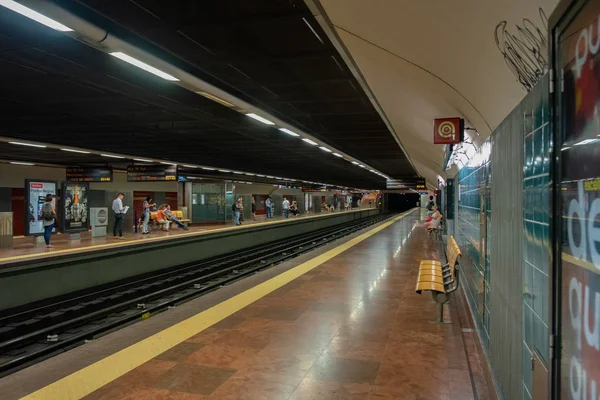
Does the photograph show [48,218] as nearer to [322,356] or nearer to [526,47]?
[322,356]

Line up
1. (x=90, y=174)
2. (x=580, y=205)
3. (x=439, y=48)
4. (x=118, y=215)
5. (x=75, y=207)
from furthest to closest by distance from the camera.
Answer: (x=90, y=174), (x=118, y=215), (x=75, y=207), (x=439, y=48), (x=580, y=205)

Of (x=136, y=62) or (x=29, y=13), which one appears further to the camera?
(x=136, y=62)

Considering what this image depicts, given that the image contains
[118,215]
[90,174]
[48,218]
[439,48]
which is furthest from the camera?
[90,174]

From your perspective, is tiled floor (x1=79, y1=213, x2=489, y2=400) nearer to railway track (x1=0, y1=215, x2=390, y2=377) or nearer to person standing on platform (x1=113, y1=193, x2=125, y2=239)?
railway track (x1=0, y1=215, x2=390, y2=377)

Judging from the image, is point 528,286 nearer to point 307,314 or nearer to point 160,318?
point 307,314

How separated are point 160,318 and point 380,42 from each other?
4.74 metres

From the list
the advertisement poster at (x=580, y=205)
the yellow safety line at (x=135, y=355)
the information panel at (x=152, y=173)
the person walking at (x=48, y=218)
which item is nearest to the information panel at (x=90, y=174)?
the information panel at (x=152, y=173)

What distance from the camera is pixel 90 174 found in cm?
2247

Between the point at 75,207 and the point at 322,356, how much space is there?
13.4 meters

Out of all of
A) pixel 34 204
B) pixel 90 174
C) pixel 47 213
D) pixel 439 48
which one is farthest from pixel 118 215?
pixel 439 48

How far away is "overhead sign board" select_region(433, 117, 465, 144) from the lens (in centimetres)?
847

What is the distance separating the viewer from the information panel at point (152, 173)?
2111cm

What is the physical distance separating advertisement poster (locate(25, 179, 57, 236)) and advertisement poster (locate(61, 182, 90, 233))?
2.08 ft

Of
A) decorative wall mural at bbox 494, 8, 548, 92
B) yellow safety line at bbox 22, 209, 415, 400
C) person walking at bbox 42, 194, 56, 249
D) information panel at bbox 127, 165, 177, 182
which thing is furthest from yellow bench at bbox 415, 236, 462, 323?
information panel at bbox 127, 165, 177, 182
